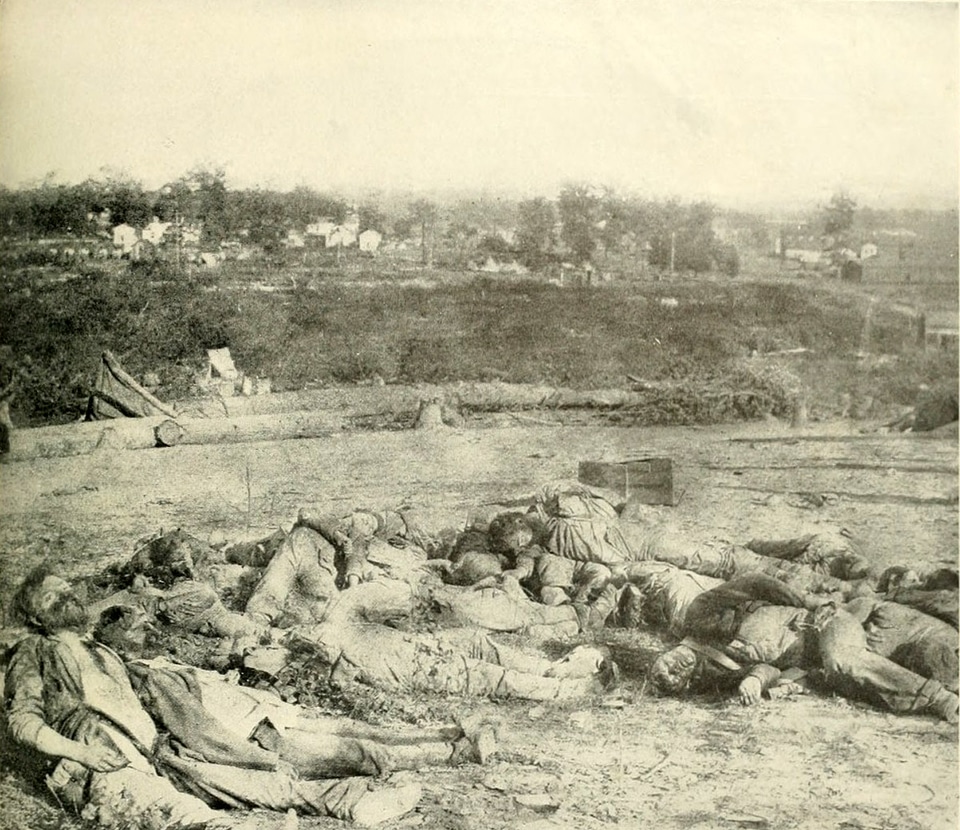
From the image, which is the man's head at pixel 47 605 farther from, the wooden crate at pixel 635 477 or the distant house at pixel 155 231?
the wooden crate at pixel 635 477

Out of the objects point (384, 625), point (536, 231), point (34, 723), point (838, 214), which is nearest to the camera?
point (34, 723)

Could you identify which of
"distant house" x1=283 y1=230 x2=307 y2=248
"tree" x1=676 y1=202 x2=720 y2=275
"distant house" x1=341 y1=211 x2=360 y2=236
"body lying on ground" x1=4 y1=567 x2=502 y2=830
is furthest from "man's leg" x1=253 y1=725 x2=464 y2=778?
"tree" x1=676 y1=202 x2=720 y2=275

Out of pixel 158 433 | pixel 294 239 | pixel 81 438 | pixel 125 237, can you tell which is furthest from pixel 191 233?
pixel 81 438

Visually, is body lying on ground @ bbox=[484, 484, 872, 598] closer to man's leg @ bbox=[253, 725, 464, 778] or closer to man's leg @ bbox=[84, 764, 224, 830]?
man's leg @ bbox=[253, 725, 464, 778]

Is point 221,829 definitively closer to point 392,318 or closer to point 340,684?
point 340,684

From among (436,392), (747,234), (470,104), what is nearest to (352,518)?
(436,392)

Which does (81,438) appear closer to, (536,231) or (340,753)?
(340,753)
